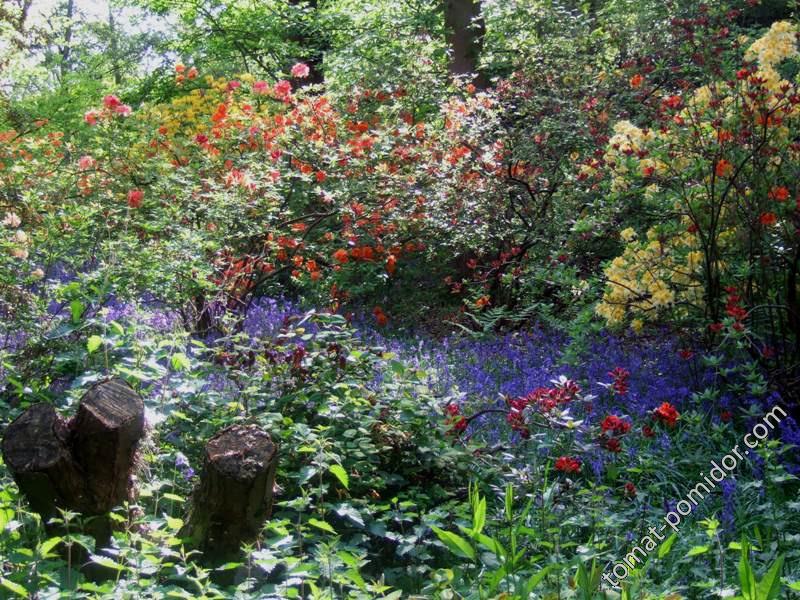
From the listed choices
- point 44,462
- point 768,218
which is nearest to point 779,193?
point 768,218

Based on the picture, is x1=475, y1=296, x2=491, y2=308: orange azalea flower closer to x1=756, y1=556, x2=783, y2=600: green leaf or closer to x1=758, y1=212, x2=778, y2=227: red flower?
x1=758, y1=212, x2=778, y2=227: red flower

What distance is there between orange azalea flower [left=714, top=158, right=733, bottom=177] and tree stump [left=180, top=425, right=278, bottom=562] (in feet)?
9.02

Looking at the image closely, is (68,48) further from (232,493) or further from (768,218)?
(232,493)

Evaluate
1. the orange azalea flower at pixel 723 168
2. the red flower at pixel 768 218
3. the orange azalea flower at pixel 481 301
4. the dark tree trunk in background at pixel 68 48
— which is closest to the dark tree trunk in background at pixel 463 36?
the orange azalea flower at pixel 481 301

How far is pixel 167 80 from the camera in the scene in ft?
50.4

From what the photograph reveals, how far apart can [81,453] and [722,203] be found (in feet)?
10.9

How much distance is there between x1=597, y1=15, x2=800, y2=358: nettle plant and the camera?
4.24 m

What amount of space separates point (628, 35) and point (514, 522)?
24.4ft

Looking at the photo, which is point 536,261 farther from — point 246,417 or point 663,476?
point 246,417

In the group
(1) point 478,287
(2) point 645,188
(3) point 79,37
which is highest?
(3) point 79,37

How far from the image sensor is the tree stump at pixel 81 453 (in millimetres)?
2699

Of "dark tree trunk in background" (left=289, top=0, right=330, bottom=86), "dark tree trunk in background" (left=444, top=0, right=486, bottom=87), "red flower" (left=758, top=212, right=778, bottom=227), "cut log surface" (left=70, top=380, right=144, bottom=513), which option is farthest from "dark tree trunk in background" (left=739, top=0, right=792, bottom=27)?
"cut log surface" (left=70, top=380, right=144, bottom=513)

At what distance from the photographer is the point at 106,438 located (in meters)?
2.73

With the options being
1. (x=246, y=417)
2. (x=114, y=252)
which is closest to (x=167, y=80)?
(x=114, y=252)
